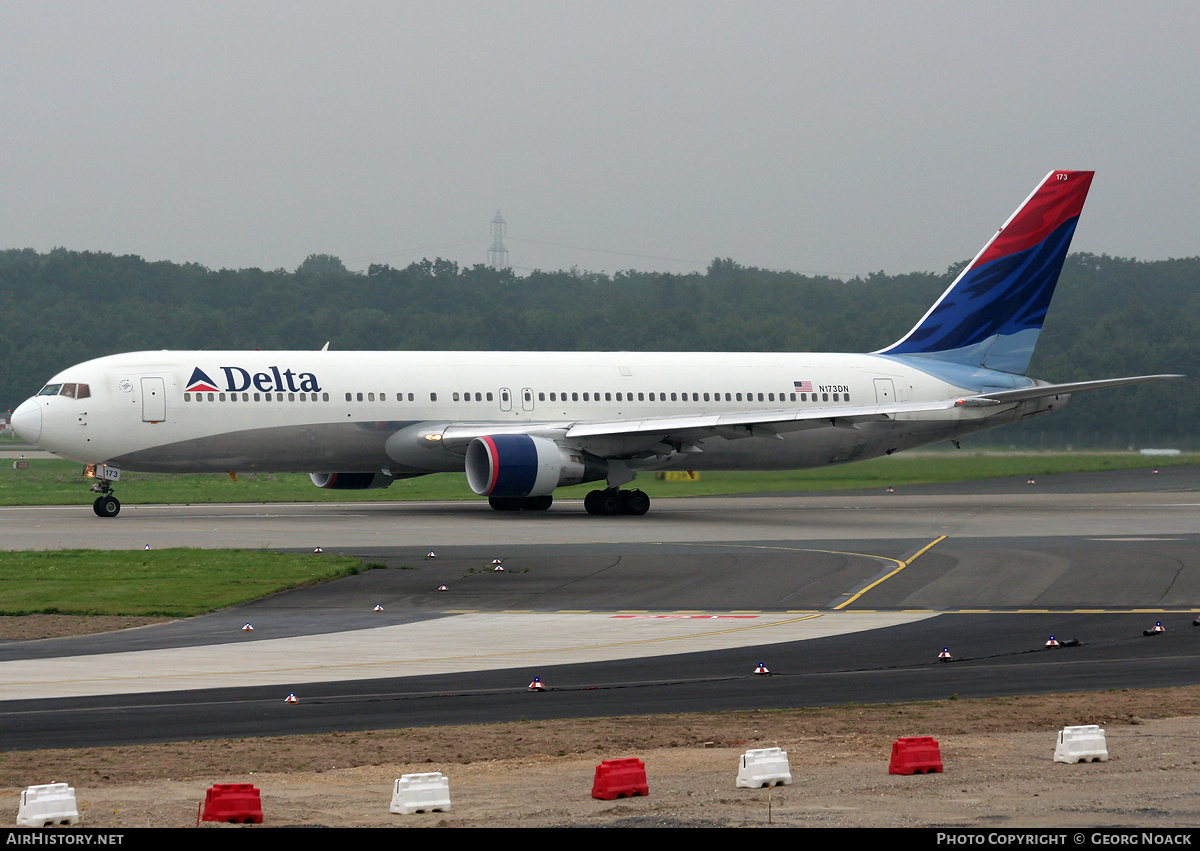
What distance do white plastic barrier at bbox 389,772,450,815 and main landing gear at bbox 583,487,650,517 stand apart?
29303mm

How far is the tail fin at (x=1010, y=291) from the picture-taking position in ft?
145

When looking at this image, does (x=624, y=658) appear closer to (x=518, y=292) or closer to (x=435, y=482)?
(x=435, y=482)

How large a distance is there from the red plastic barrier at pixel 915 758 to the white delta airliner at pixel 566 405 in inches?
1002

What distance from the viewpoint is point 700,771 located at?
10.6 m

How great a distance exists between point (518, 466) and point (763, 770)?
85.4 ft

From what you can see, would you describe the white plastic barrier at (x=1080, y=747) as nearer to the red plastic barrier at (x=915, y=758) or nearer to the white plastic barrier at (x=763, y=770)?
the red plastic barrier at (x=915, y=758)

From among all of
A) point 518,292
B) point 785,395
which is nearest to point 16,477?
point 785,395

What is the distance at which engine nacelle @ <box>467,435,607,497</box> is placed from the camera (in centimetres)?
3547

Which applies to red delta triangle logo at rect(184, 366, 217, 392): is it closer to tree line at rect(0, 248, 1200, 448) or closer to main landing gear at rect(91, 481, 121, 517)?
main landing gear at rect(91, 481, 121, 517)

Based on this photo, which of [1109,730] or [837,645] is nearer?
[1109,730]

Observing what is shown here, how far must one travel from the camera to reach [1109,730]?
12094 mm

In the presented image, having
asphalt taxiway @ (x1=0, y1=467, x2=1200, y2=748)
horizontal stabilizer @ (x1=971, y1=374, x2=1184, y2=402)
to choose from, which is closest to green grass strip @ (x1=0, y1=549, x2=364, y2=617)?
asphalt taxiway @ (x1=0, y1=467, x2=1200, y2=748)

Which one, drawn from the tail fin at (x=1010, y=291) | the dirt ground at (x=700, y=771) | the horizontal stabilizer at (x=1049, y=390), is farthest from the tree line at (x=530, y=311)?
the dirt ground at (x=700, y=771)

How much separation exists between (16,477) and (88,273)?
226 ft
